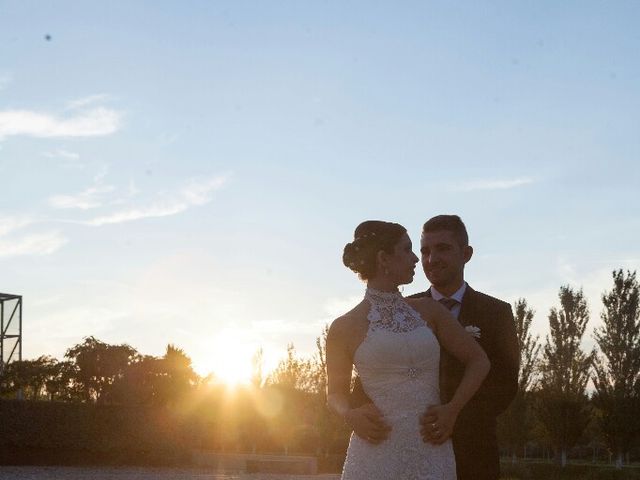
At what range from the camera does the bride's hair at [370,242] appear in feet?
12.2

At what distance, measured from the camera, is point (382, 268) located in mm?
3822

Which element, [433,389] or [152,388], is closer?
[433,389]

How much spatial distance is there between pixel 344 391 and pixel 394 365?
274mm

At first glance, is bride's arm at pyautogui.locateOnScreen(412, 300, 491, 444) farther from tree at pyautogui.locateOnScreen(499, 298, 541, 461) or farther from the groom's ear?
tree at pyautogui.locateOnScreen(499, 298, 541, 461)

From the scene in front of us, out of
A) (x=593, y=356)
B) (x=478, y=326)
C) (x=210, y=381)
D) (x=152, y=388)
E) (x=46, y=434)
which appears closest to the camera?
(x=478, y=326)

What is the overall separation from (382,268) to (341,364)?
1.61 ft

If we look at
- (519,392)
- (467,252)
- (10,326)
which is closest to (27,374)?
(10,326)

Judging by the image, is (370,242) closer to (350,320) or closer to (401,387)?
(350,320)

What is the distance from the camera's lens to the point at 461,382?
3.78 meters

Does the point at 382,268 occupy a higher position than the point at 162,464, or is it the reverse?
the point at 382,268

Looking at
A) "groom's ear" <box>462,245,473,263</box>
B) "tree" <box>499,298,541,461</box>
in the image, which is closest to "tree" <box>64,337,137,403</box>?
"tree" <box>499,298,541,461</box>

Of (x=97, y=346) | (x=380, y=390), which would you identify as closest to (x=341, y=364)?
(x=380, y=390)

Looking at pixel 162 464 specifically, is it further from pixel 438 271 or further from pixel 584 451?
pixel 584 451

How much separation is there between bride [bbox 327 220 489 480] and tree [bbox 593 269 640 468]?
30.9 metres
